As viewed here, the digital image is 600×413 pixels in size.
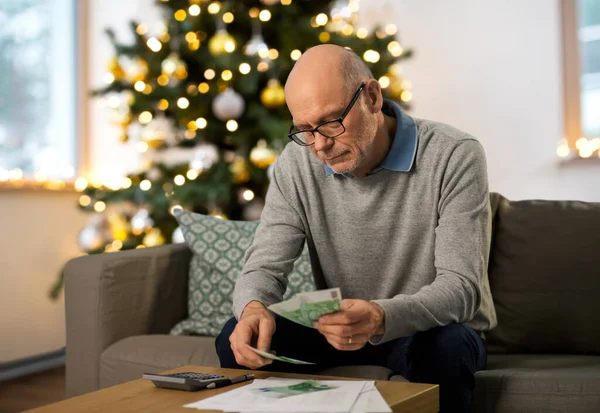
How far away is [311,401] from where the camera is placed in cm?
111

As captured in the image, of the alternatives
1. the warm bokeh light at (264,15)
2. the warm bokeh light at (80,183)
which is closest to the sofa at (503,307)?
the warm bokeh light at (264,15)

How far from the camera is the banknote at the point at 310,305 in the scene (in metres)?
1.17

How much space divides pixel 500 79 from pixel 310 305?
117 inches

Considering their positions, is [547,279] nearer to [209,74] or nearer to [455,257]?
[455,257]

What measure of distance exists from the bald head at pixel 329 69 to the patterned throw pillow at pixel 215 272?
0.80 meters

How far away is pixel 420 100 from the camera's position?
4.07 meters

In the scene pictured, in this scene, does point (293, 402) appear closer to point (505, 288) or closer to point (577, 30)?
point (505, 288)

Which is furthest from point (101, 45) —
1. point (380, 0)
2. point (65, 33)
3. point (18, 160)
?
point (380, 0)

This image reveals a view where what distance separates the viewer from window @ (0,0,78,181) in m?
3.74

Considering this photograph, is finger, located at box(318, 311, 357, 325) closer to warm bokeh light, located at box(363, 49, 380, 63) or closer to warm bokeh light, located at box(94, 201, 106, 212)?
warm bokeh light, located at box(363, 49, 380, 63)

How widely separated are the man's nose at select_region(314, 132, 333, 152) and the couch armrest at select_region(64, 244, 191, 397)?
0.86 metres

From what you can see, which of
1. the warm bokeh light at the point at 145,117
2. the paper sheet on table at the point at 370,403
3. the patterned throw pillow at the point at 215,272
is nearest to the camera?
the paper sheet on table at the point at 370,403

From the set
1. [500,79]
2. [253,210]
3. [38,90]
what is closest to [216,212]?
[253,210]

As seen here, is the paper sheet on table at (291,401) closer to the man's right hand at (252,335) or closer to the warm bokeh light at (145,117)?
the man's right hand at (252,335)
